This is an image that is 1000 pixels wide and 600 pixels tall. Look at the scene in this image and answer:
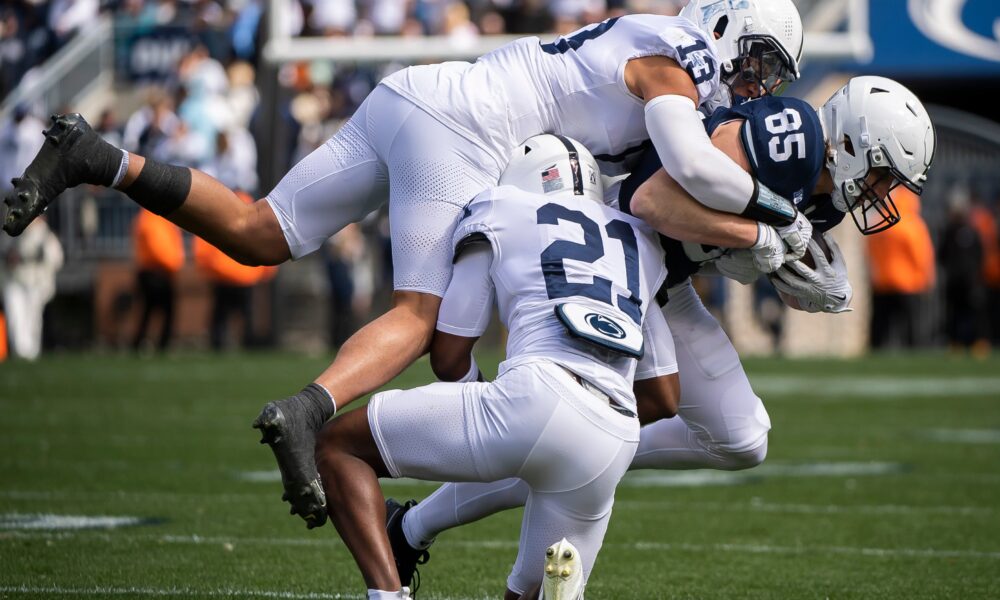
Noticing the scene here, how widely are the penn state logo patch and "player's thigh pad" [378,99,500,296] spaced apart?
2.15 ft

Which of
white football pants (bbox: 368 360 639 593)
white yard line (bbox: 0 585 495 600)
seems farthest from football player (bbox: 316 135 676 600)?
white yard line (bbox: 0 585 495 600)

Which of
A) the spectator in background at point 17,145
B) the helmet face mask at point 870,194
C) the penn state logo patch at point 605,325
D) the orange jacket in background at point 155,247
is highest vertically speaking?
the helmet face mask at point 870,194

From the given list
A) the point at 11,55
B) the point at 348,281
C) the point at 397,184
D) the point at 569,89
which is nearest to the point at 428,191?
the point at 397,184

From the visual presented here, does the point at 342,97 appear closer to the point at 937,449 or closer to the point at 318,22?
the point at 318,22

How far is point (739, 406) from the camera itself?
460 cm

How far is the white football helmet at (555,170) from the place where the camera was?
4070 mm

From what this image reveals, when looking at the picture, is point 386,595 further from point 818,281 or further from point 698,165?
point 818,281

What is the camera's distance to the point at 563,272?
380 centimetres

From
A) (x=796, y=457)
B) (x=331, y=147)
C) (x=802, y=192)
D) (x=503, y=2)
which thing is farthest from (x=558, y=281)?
(x=503, y=2)

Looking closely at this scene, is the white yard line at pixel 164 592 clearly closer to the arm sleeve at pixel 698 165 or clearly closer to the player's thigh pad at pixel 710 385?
the player's thigh pad at pixel 710 385

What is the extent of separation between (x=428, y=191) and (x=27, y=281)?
1093cm

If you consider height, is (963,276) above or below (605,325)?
below

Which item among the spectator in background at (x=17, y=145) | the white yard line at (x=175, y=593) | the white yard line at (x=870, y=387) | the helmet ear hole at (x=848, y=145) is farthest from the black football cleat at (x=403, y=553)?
the spectator in background at (x=17, y=145)

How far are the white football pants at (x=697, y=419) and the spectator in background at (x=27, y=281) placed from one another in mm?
10444
